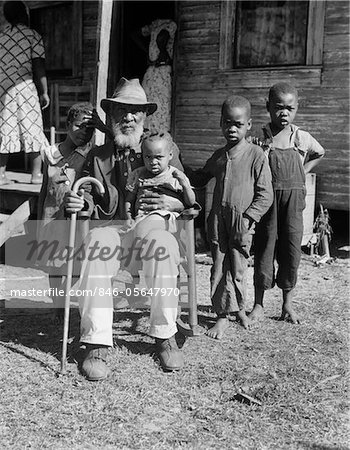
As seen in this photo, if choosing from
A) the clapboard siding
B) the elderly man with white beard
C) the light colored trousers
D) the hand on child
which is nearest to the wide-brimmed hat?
the elderly man with white beard

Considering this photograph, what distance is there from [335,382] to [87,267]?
5.27 feet

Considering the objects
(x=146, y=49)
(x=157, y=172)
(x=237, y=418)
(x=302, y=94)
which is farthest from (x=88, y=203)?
(x=146, y=49)

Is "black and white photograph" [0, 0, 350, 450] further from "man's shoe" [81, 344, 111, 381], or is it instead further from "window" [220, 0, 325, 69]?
"window" [220, 0, 325, 69]

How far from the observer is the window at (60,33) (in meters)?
9.79

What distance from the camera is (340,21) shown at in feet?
23.1

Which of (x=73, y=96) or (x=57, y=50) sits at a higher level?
(x=57, y=50)

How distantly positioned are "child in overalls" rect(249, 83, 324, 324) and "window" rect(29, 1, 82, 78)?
6.26 metres

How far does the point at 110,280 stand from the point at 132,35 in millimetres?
7119

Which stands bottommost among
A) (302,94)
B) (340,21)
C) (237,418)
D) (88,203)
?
(237,418)

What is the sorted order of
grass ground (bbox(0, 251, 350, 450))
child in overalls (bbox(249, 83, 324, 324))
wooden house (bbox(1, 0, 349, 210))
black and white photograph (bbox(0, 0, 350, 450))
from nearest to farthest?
grass ground (bbox(0, 251, 350, 450)), black and white photograph (bbox(0, 0, 350, 450)), child in overalls (bbox(249, 83, 324, 324)), wooden house (bbox(1, 0, 349, 210))

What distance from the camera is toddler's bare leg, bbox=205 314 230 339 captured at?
13.6 ft

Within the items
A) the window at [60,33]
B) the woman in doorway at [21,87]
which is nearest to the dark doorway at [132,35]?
the window at [60,33]

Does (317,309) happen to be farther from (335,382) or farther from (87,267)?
(87,267)

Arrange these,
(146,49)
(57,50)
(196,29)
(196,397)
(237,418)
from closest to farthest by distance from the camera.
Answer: (237,418) → (196,397) → (196,29) → (146,49) → (57,50)
